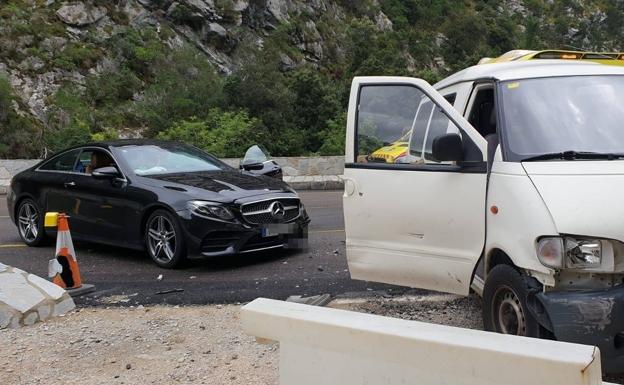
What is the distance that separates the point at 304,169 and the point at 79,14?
27394 mm

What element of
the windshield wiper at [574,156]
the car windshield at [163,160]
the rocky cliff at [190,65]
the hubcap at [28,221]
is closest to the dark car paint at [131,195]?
the car windshield at [163,160]

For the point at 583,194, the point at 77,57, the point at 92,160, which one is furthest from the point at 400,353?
the point at 77,57

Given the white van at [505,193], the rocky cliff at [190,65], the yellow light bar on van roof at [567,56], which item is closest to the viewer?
the white van at [505,193]

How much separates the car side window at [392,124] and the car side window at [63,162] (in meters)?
4.87

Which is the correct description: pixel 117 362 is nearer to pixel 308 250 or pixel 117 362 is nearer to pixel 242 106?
pixel 308 250

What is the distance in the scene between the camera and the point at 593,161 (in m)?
3.80

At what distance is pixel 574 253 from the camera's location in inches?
133

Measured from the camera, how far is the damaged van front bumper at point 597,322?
10.7 ft

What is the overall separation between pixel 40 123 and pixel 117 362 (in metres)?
28.2

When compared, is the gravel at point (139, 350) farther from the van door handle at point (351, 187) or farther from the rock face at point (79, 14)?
the rock face at point (79, 14)

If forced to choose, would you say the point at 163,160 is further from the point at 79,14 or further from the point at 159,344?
the point at 79,14

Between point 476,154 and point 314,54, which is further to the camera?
point 314,54

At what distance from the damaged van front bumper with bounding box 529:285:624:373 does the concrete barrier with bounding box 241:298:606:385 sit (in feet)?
3.83

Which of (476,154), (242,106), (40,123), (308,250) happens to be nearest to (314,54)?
(242,106)
